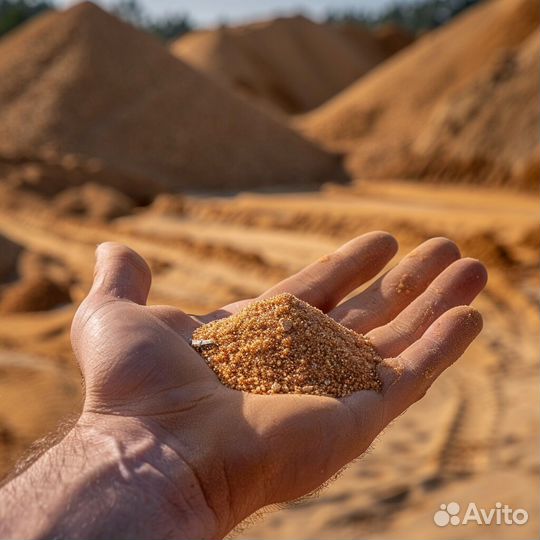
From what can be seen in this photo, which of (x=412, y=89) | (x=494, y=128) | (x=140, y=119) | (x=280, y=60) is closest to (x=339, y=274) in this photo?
(x=494, y=128)

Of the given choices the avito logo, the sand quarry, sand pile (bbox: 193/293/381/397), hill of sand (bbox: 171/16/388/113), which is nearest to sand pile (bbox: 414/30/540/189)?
the sand quarry

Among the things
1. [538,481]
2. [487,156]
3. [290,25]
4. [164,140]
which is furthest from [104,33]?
[290,25]

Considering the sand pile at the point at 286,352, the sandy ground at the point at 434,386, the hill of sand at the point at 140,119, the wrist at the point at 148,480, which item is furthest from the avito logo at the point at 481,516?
the hill of sand at the point at 140,119

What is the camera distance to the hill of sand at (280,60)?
32594 millimetres

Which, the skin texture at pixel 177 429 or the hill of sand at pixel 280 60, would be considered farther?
the hill of sand at pixel 280 60

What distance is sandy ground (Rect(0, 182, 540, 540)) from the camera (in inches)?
137

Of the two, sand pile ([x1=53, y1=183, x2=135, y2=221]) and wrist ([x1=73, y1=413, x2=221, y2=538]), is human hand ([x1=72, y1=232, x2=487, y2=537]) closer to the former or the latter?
wrist ([x1=73, y1=413, x2=221, y2=538])

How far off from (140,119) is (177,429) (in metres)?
15.7

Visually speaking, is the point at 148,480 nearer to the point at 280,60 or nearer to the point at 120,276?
the point at 120,276

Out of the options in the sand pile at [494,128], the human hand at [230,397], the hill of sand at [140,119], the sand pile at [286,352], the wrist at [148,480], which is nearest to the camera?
the wrist at [148,480]

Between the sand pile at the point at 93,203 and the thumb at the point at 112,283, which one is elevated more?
the thumb at the point at 112,283

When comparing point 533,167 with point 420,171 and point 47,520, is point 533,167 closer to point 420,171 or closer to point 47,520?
point 420,171

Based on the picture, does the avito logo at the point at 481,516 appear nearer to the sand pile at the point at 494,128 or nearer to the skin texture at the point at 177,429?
the skin texture at the point at 177,429

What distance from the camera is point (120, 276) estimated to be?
2762mm
